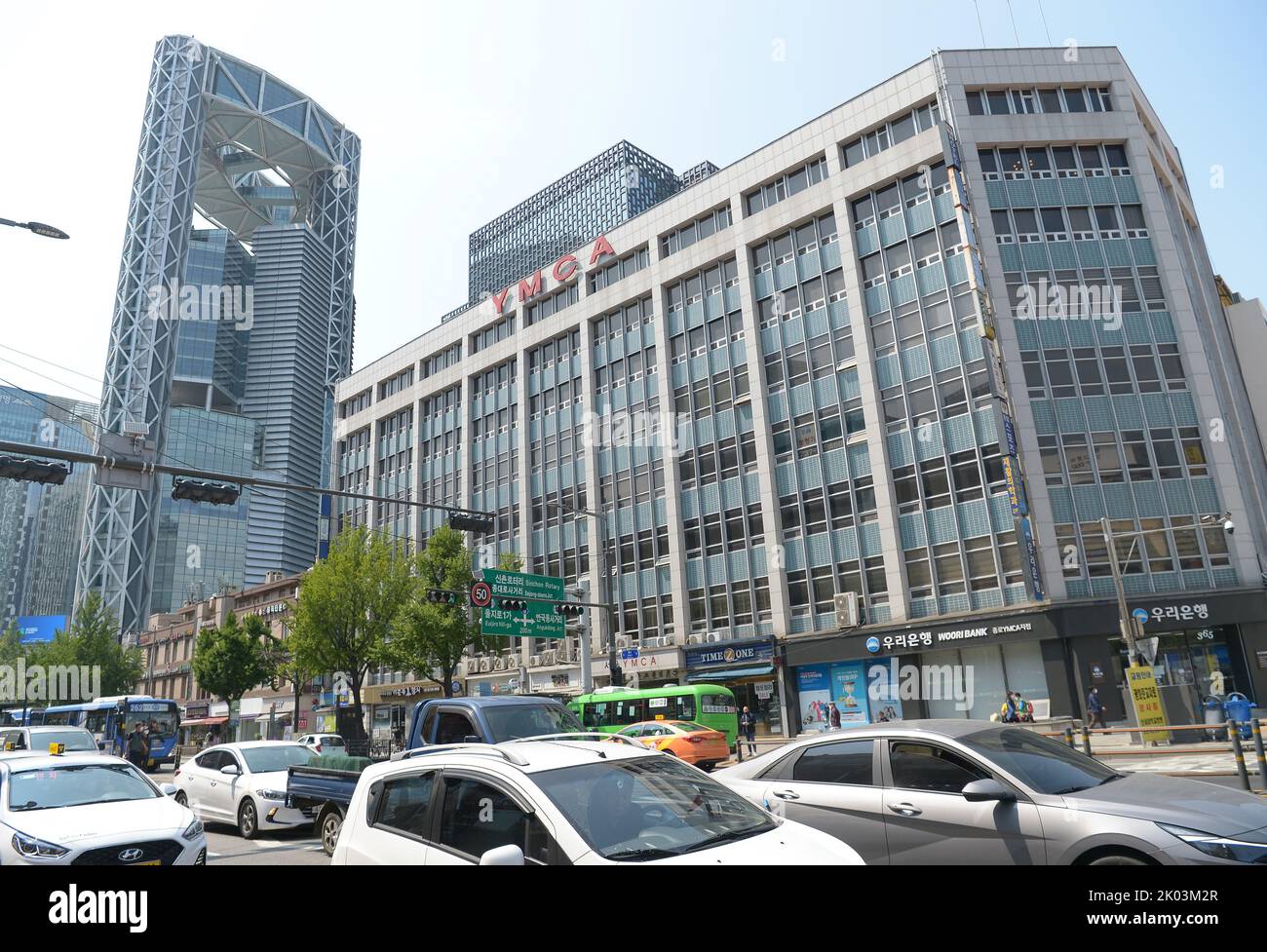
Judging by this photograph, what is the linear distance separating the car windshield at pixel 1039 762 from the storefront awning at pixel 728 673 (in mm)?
28991

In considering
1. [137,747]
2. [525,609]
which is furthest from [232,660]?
[525,609]

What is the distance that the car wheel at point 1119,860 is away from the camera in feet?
16.3

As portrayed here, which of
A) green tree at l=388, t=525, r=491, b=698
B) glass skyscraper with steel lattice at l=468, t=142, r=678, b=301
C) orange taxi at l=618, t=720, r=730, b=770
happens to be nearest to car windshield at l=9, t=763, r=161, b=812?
orange taxi at l=618, t=720, r=730, b=770

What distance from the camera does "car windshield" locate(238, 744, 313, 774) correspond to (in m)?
13.7

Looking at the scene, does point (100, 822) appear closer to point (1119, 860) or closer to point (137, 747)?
point (1119, 860)

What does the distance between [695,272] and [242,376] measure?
114m

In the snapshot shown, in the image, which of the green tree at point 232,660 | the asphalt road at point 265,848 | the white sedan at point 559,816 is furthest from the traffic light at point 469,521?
the green tree at point 232,660

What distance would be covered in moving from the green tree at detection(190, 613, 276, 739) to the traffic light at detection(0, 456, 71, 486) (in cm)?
4229

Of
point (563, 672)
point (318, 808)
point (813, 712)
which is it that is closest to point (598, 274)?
point (563, 672)

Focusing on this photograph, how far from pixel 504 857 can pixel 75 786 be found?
762 centimetres

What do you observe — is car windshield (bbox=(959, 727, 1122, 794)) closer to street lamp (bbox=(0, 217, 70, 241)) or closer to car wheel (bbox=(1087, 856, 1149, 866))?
car wheel (bbox=(1087, 856, 1149, 866))

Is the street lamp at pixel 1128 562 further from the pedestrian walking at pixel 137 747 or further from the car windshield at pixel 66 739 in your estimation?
the pedestrian walking at pixel 137 747

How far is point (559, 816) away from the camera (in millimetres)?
4254
